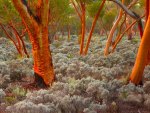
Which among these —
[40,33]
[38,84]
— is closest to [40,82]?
[38,84]

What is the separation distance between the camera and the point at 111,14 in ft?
128

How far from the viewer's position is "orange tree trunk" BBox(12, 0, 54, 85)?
9.90 m

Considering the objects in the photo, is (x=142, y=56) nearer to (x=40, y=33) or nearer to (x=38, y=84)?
(x=40, y=33)

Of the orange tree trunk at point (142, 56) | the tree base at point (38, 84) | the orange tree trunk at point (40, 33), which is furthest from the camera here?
the tree base at point (38, 84)

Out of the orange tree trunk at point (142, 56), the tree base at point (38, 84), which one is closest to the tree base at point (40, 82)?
Answer: the tree base at point (38, 84)

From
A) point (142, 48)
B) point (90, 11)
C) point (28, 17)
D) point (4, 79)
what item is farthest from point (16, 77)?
point (90, 11)

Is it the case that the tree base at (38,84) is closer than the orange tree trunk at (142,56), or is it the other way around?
the orange tree trunk at (142,56)

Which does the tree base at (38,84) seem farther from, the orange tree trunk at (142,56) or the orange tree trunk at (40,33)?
the orange tree trunk at (142,56)

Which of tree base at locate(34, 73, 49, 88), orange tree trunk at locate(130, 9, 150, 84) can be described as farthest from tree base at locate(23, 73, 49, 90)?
orange tree trunk at locate(130, 9, 150, 84)

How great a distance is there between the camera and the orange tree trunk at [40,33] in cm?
990

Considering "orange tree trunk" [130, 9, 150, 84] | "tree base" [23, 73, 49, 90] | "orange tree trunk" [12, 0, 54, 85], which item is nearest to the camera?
"orange tree trunk" [12, 0, 54, 85]

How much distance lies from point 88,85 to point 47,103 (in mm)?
1946

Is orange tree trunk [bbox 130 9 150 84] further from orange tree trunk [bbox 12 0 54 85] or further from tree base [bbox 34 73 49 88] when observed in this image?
tree base [bbox 34 73 49 88]

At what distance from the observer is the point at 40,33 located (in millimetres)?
10156
